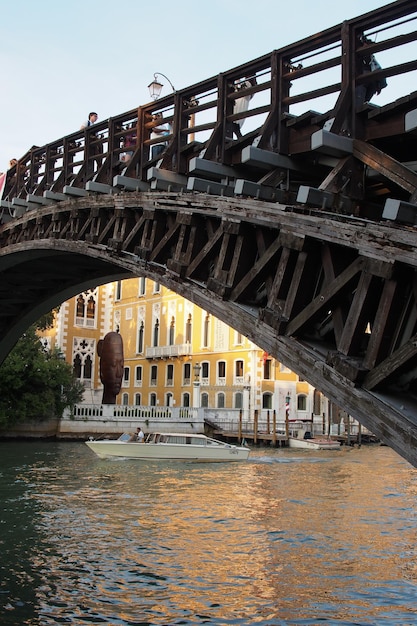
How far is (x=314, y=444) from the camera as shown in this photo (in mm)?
35469

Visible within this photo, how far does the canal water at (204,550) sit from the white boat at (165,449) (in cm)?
506

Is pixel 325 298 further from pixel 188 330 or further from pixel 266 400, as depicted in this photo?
pixel 188 330

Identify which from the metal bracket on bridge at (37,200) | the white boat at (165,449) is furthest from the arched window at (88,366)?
the metal bracket on bridge at (37,200)

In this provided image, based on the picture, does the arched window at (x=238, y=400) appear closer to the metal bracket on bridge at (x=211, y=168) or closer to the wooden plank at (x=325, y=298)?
the metal bracket on bridge at (x=211, y=168)

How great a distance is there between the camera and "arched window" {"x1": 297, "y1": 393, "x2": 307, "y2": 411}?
4516cm

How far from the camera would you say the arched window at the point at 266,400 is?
43.9 metres

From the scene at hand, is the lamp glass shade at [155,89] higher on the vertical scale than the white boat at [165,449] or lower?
higher

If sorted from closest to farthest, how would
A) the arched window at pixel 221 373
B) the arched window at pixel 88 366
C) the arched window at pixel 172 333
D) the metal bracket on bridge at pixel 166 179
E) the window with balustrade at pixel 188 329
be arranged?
the metal bracket on bridge at pixel 166 179
the arched window at pixel 88 366
the arched window at pixel 221 373
the window with balustrade at pixel 188 329
the arched window at pixel 172 333

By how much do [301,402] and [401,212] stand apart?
40879mm

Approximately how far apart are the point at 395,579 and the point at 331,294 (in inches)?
215

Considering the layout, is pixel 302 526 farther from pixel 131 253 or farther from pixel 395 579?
pixel 131 253

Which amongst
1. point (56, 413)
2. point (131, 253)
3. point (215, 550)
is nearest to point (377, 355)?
point (131, 253)

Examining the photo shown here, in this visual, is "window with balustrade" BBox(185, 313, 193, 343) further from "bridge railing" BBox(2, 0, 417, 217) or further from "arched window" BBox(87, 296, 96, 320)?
"bridge railing" BBox(2, 0, 417, 217)

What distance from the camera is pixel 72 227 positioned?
12.1m
